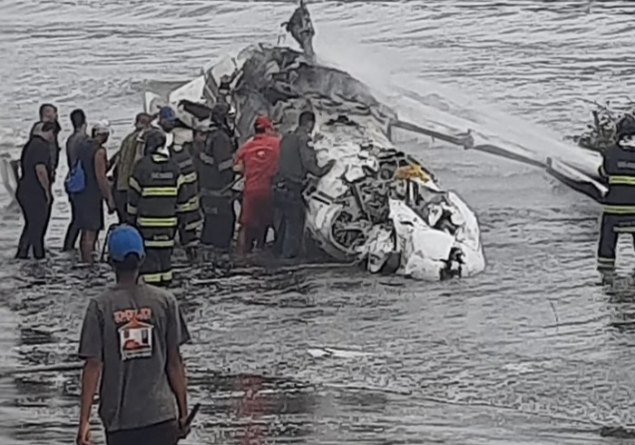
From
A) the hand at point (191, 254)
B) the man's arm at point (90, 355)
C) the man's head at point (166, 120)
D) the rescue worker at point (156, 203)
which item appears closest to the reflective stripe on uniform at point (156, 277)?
the rescue worker at point (156, 203)

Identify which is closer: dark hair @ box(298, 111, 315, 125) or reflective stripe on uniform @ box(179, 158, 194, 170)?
reflective stripe on uniform @ box(179, 158, 194, 170)

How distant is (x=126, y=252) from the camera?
823cm

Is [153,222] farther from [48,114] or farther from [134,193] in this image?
[48,114]

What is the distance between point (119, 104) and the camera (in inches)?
1063

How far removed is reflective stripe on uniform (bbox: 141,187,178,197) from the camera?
47.8ft

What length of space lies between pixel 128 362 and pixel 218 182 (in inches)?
343

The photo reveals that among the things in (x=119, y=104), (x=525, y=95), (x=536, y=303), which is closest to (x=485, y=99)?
(x=525, y=95)

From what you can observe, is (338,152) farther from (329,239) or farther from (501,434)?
(501,434)

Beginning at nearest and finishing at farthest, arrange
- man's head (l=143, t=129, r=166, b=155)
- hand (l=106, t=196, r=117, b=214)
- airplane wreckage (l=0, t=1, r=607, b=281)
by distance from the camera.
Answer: man's head (l=143, t=129, r=166, b=155) → airplane wreckage (l=0, t=1, r=607, b=281) → hand (l=106, t=196, r=117, b=214)

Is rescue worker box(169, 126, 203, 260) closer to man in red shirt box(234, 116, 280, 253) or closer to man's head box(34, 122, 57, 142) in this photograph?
man in red shirt box(234, 116, 280, 253)

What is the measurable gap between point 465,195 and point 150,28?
10.9m

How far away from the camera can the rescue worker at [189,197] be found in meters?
15.2

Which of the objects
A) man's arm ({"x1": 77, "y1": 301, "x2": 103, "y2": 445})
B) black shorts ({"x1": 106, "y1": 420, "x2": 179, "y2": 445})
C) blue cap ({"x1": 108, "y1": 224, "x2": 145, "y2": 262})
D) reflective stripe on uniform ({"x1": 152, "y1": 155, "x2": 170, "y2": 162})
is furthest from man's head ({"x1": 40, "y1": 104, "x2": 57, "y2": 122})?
black shorts ({"x1": 106, "y1": 420, "x2": 179, "y2": 445})

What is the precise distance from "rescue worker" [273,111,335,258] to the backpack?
178 centimetres
